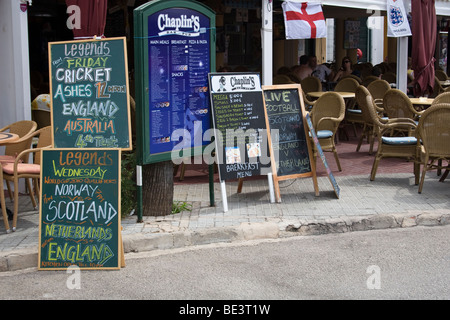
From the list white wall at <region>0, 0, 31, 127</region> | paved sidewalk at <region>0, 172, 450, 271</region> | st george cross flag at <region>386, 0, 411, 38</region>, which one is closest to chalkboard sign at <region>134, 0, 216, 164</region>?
paved sidewalk at <region>0, 172, 450, 271</region>

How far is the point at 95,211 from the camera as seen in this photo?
5.80 m

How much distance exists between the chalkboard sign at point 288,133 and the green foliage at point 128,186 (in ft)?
5.45

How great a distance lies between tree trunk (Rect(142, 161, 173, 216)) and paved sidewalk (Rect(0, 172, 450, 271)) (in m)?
0.12

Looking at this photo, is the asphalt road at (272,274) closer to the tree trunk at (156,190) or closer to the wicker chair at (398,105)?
the tree trunk at (156,190)

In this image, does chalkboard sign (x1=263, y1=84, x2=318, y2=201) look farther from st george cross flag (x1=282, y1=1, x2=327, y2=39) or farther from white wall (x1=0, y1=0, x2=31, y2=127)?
white wall (x1=0, y1=0, x2=31, y2=127)

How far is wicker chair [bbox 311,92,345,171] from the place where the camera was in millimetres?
9258

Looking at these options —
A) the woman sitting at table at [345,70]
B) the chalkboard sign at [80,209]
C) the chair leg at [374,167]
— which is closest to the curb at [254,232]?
the chalkboard sign at [80,209]

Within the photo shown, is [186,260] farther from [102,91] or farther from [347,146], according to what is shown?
[347,146]

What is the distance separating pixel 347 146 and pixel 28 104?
5836mm

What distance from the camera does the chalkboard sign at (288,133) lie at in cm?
797

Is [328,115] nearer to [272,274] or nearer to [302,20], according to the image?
[302,20]

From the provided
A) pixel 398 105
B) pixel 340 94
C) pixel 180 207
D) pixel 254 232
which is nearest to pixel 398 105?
pixel 398 105
